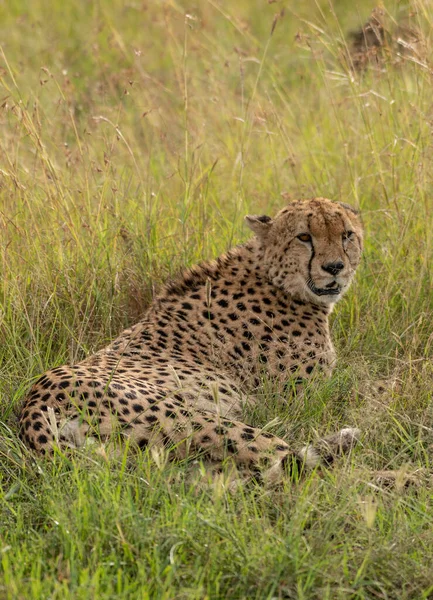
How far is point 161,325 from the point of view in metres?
3.94

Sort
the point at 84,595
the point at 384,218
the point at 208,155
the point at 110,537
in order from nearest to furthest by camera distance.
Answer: the point at 84,595 < the point at 110,537 < the point at 384,218 < the point at 208,155

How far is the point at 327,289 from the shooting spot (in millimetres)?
4074

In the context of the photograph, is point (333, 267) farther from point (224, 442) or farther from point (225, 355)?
point (224, 442)

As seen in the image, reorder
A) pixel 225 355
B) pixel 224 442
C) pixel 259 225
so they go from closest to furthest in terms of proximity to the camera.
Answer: pixel 224 442 → pixel 225 355 → pixel 259 225

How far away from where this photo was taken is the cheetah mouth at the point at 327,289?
4066 mm

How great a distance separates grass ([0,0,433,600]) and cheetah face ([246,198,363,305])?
0.31m

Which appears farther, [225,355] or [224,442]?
[225,355]

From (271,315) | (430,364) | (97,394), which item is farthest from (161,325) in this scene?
(430,364)

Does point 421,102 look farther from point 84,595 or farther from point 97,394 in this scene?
point 84,595

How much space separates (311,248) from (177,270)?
0.79 meters

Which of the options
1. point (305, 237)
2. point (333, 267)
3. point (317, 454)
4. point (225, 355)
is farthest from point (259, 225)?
point (317, 454)

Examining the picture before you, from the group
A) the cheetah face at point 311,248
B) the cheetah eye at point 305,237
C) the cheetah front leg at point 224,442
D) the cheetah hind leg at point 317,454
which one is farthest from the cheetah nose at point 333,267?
the cheetah front leg at point 224,442

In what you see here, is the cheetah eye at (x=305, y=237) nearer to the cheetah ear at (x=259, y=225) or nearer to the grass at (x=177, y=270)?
the cheetah ear at (x=259, y=225)

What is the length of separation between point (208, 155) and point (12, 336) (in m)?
2.11
